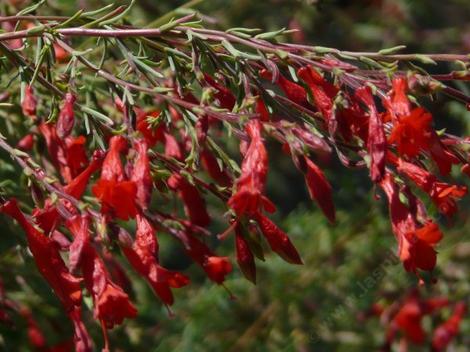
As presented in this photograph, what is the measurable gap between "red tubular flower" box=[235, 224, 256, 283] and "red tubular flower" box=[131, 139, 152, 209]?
217 millimetres

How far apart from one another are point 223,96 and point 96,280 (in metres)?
0.44

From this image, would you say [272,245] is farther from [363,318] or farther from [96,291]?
[363,318]

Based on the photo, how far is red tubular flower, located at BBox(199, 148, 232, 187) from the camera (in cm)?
209

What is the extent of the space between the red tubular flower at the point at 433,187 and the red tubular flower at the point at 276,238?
0.27 metres

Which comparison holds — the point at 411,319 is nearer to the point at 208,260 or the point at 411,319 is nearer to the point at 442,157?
the point at 208,260

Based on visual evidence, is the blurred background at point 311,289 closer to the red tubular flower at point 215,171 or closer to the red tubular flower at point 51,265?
the red tubular flower at point 215,171

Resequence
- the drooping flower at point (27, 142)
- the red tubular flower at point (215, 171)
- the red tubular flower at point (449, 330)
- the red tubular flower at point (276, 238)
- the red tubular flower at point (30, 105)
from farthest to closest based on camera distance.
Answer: the red tubular flower at point (449, 330)
the drooping flower at point (27, 142)
the red tubular flower at point (30, 105)
the red tubular flower at point (215, 171)
the red tubular flower at point (276, 238)

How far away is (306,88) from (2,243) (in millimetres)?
936

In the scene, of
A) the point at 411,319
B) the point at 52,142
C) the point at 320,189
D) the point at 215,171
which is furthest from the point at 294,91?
the point at 411,319

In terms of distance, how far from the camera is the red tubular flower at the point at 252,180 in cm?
176

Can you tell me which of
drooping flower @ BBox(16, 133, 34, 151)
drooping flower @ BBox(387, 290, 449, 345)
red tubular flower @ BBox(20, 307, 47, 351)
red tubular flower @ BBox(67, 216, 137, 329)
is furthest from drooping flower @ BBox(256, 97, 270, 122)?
drooping flower @ BBox(387, 290, 449, 345)

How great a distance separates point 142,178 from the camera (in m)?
1.83

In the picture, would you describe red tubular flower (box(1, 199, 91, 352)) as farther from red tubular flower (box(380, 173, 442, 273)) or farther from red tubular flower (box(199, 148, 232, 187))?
red tubular flower (box(380, 173, 442, 273))

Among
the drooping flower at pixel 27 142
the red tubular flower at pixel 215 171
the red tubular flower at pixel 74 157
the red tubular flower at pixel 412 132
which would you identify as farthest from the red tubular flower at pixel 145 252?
the drooping flower at pixel 27 142
